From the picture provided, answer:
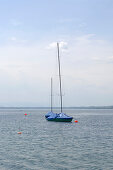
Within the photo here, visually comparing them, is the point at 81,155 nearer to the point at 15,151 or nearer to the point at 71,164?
the point at 71,164

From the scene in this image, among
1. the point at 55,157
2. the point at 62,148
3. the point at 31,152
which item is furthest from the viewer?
the point at 62,148

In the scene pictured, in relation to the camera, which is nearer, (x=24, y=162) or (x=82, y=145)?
(x=24, y=162)

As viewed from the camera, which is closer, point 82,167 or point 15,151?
point 82,167

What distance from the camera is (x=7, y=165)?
26266 mm

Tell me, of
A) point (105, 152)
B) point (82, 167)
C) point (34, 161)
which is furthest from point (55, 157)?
point (105, 152)

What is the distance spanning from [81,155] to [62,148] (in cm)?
552

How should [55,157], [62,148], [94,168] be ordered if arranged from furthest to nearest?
[62,148]
[55,157]
[94,168]

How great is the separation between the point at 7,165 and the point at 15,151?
7034 mm

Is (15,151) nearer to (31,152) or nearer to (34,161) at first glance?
(31,152)

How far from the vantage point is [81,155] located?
30641 millimetres

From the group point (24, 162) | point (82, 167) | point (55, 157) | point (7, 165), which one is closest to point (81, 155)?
point (55, 157)

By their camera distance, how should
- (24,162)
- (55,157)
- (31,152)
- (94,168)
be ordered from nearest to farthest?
1. (94,168)
2. (24,162)
3. (55,157)
4. (31,152)

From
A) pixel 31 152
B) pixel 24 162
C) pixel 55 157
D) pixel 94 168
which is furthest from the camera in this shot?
pixel 31 152

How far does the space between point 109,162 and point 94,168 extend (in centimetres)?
328
